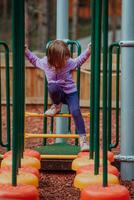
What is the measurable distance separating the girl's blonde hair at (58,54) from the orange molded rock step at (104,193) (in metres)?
2.01

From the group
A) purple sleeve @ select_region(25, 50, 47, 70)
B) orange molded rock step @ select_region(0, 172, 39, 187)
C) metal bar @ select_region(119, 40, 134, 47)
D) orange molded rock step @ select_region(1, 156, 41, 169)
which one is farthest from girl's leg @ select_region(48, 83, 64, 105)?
orange molded rock step @ select_region(0, 172, 39, 187)

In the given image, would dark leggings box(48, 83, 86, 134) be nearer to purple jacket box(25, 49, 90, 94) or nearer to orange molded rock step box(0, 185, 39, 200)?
purple jacket box(25, 49, 90, 94)

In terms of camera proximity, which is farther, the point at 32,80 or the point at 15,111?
the point at 32,80

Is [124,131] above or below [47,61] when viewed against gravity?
below

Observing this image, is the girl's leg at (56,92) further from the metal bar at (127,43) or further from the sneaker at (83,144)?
the metal bar at (127,43)

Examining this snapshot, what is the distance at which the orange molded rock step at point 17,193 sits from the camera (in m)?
3.85

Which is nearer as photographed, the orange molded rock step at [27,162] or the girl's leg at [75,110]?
the orange molded rock step at [27,162]

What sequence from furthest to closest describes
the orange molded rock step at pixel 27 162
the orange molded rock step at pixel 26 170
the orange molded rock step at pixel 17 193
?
the orange molded rock step at pixel 27 162 → the orange molded rock step at pixel 26 170 → the orange molded rock step at pixel 17 193

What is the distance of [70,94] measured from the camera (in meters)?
6.11

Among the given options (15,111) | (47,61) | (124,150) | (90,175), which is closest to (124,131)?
(124,150)

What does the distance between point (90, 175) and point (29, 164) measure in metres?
0.68

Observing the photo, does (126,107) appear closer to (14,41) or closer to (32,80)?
(14,41)

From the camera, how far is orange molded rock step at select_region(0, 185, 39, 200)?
3852mm

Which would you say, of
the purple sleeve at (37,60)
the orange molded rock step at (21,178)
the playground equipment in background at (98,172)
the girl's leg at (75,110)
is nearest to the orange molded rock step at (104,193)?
the playground equipment in background at (98,172)
